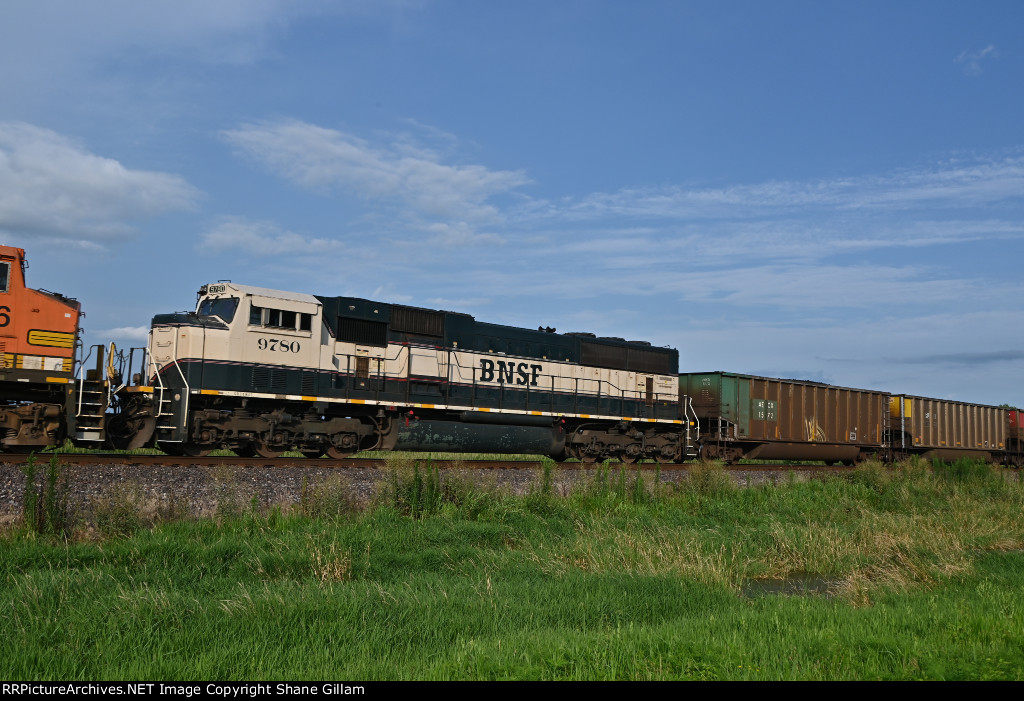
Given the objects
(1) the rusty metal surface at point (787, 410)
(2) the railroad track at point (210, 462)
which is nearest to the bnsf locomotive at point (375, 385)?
(2) the railroad track at point (210, 462)

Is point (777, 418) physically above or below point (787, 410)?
below

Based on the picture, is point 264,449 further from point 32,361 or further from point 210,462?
point 32,361

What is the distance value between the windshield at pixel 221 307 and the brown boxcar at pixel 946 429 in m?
25.2

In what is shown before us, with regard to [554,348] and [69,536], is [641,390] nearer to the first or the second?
[554,348]

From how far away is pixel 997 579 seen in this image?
10.9 metres

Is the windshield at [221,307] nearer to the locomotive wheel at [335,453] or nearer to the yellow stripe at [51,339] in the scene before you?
the yellow stripe at [51,339]

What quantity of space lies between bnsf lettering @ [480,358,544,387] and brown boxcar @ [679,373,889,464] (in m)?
7.24

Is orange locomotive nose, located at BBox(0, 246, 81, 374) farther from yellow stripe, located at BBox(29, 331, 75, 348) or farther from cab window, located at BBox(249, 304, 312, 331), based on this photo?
cab window, located at BBox(249, 304, 312, 331)

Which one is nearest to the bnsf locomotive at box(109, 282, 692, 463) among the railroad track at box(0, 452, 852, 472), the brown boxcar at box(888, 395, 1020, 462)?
the railroad track at box(0, 452, 852, 472)

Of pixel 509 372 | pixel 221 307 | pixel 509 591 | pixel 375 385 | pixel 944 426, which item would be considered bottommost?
pixel 509 591

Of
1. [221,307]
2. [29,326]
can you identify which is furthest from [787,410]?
[29,326]

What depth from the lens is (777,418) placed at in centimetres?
2673

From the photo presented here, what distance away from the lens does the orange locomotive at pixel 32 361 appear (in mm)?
14148

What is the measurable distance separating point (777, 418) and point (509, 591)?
19.9m
